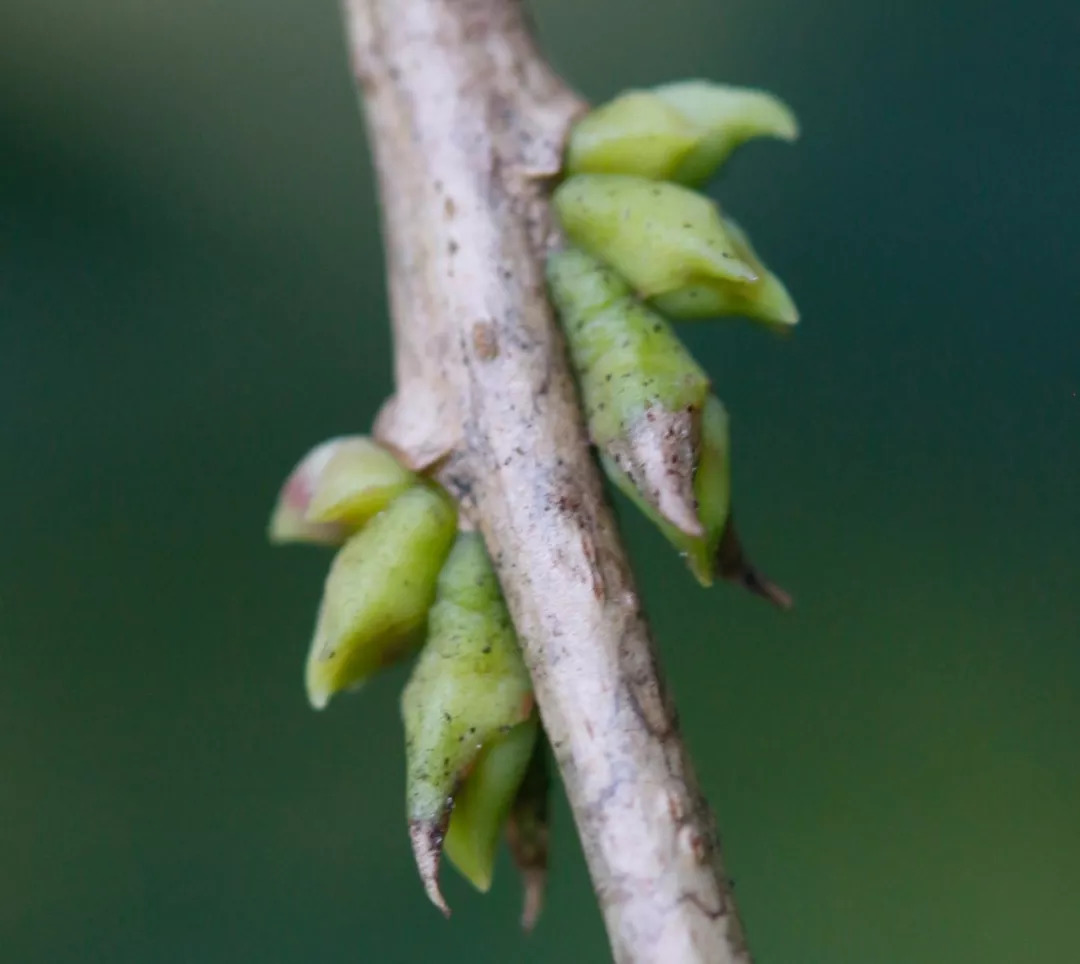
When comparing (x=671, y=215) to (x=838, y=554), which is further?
(x=838, y=554)

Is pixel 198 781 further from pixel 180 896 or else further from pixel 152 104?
pixel 152 104

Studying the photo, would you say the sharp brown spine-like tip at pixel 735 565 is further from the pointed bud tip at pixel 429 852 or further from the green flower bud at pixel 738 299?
the pointed bud tip at pixel 429 852

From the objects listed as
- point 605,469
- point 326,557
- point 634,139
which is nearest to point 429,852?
point 605,469

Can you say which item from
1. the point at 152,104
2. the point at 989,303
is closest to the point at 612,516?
the point at 989,303

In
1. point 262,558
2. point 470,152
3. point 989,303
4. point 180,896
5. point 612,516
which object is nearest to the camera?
point 612,516

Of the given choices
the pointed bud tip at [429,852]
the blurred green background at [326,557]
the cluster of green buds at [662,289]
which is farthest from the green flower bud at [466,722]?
the blurred green background at [326,557]

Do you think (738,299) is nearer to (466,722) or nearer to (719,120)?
(719,120)
